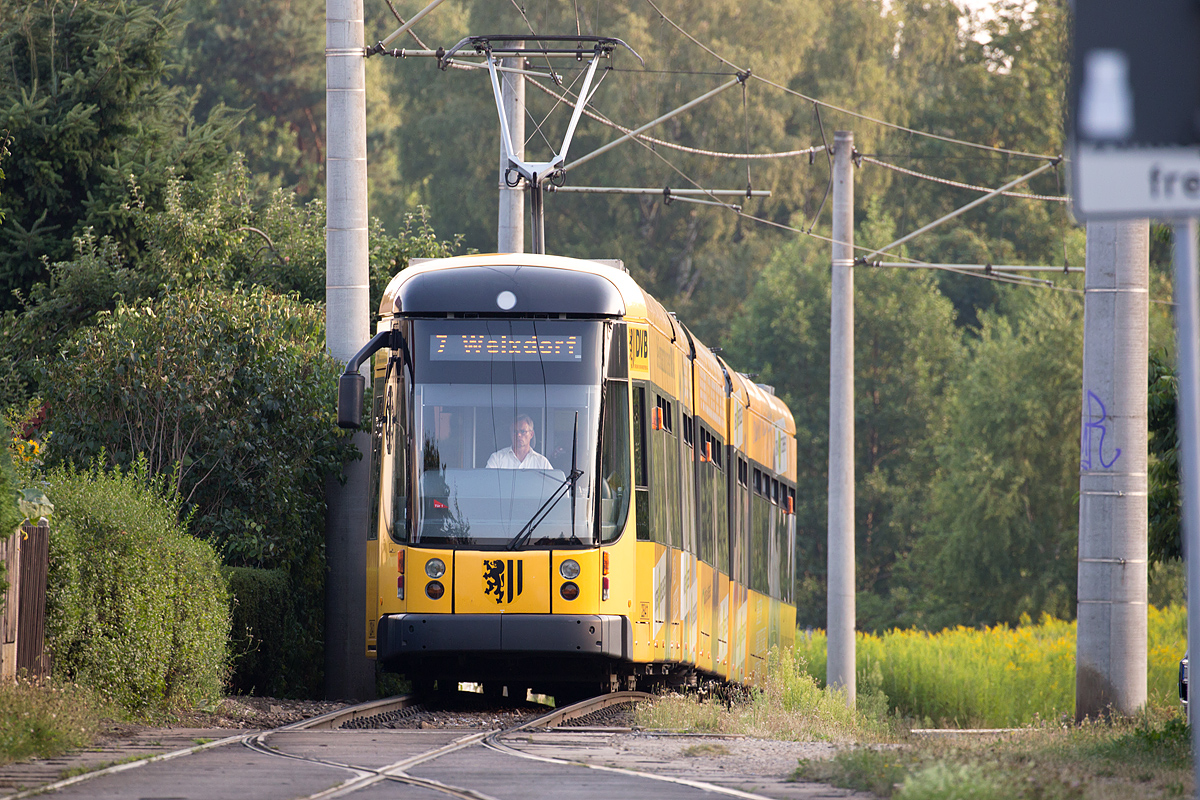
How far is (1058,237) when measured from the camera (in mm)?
63719

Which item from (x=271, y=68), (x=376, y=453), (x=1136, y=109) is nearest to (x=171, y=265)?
(x=376, y=453)

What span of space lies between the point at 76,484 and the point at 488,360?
3.20 m

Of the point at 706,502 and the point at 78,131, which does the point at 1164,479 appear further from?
the point at 78,131

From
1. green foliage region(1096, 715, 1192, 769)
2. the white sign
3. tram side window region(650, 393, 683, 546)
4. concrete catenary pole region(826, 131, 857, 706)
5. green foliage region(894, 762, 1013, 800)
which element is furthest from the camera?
concrete catenary pole region(826, 131, 857, 706)

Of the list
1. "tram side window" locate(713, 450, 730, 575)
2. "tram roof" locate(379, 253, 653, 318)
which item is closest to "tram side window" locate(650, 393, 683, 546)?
"tram roof" locate(379, 253, 653, 318)

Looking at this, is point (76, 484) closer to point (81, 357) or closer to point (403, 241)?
point (81, 357)

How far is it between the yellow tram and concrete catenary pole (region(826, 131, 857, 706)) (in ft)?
39.9

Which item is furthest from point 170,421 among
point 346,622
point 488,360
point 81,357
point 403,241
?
point 403,241

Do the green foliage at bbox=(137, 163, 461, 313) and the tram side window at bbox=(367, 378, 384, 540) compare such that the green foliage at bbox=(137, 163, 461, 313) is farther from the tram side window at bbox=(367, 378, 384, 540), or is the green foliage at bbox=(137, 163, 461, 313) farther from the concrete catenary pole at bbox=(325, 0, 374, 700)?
the tram side window at bbox=(367, 378, 384, 540)

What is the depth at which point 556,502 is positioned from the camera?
49.2 ft

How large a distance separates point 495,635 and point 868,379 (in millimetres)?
47328

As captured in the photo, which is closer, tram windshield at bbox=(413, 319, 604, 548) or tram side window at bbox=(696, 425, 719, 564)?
tram windshield at bbox=(413, 319, 604, 548)

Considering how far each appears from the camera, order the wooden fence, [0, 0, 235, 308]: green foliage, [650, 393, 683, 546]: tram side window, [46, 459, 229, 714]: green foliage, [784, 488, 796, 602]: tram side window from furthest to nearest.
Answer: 1. [0, 0, 235, 308]: green foliage
2. [784, 488, 796, 602]: tram side window
3. [650, 393, 683, 546]: tram side window
4. [46, 459, 229, 714]: green foliage
5. the wooden fence

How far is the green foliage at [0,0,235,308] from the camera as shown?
2953cm
